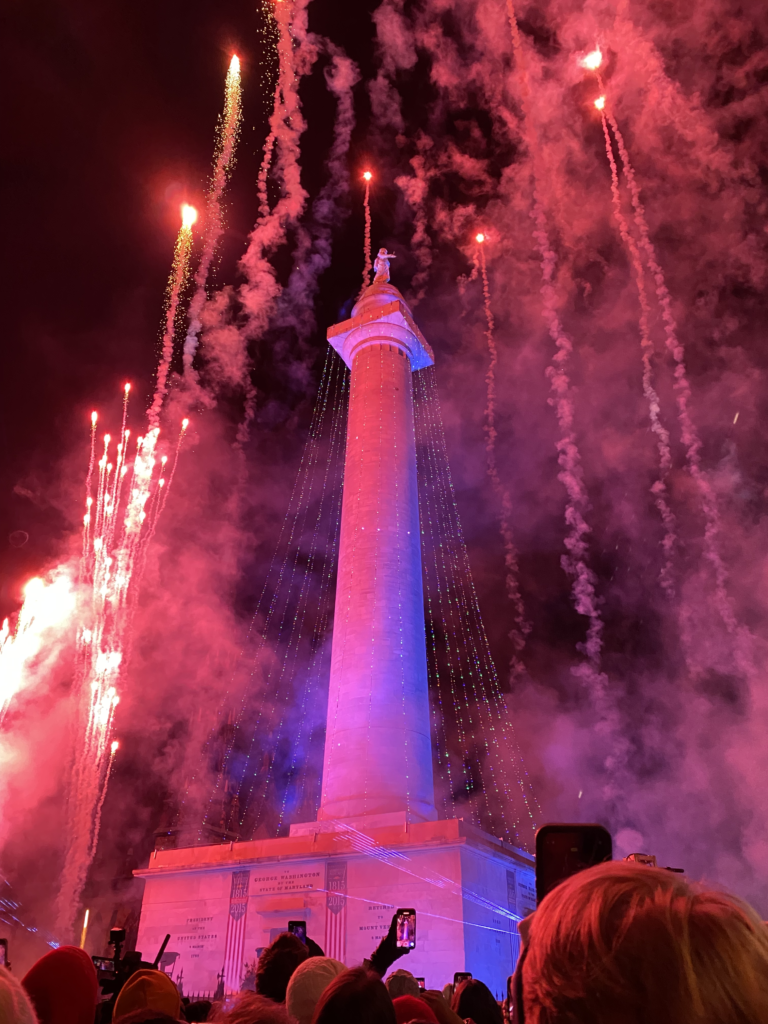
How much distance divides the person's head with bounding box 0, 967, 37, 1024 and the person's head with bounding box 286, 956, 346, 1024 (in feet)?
8.45

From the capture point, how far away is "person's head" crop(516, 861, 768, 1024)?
146 cm

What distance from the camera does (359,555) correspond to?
104 ft

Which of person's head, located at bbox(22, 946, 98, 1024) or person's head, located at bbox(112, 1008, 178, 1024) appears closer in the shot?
person's head, located at bbox(112, 1008, 178, 1024)

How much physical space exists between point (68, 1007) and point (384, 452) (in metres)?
30.5

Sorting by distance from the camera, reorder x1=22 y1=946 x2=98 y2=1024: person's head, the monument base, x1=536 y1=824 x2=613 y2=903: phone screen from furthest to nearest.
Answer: the monument base → x1=22 y1=946 x2=98 y2=1024: person's head → x1=536 y1=824 x2=613 y2=903: phone screen

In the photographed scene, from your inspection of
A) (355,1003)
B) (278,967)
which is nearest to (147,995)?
(278,967)

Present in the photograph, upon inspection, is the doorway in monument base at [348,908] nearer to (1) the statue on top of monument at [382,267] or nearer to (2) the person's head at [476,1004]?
(2) the person's head at [476,1004]

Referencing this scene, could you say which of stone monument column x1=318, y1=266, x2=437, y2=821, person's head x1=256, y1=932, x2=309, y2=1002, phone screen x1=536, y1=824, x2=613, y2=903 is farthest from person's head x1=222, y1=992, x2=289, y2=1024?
stone monument column x1=318, y1=266, x2=437, y2=821

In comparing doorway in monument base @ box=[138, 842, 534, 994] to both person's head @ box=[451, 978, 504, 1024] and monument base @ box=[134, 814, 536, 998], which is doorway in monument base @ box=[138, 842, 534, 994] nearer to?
Answer: monument base @ box=[134, 814, 536, 998]

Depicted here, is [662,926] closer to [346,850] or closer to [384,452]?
[346,850]

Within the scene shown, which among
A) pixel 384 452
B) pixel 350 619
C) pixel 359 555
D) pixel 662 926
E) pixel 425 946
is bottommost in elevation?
pixel 425 946

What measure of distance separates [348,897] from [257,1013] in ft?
77.5

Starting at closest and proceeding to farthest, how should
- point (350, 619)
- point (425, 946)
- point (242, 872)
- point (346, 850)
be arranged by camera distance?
point (425, 946) → point (346, 850) → point (242, 872) → point (350, 619)

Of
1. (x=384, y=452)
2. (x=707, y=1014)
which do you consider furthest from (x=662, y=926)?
(x=384, y=452)
